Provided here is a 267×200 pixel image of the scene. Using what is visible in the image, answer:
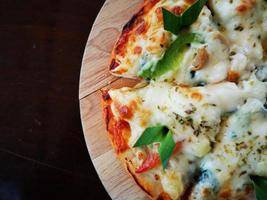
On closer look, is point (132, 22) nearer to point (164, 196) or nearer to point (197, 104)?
point (197, 104)

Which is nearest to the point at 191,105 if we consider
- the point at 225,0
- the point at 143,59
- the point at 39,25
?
the point at 143,59

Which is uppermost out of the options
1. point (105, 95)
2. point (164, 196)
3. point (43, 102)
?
point (105, 95)

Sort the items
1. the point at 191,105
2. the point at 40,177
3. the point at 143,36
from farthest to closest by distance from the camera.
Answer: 1. the point at 40,177
2. the point at 143,36
3. the point at 191,105

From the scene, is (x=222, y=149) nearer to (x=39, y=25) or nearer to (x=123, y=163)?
(x=123, y=163)

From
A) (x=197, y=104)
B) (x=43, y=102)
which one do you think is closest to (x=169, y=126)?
(x=197, y=104)

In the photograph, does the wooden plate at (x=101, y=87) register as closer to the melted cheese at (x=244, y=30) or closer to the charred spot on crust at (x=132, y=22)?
the charred spot on crust at (x=132, y=22)

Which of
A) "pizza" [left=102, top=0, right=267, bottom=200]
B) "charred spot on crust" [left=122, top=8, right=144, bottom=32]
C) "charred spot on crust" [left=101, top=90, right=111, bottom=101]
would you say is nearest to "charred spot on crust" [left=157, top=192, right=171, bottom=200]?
"pizza" [left=102, top=0, right=267, bottom=200]
